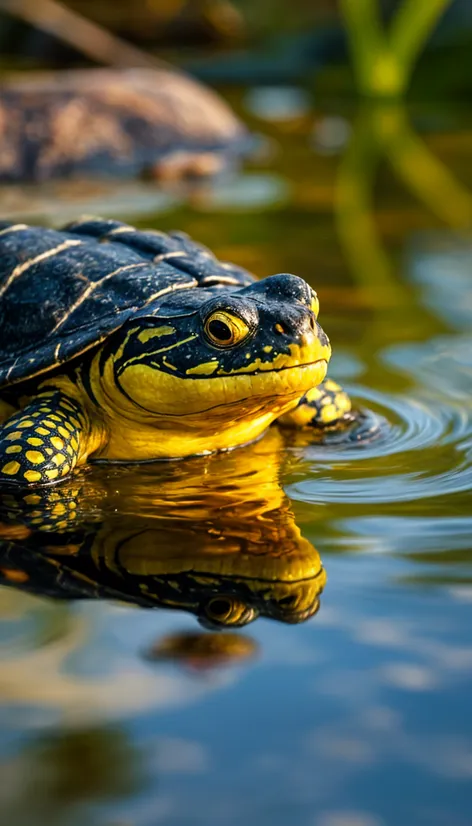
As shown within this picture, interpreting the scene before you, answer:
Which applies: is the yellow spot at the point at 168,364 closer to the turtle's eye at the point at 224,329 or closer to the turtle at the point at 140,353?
the turtle at the point at 140,353

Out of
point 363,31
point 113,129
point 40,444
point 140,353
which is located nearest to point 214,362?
point 140,353

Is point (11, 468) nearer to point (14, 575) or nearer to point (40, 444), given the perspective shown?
point (40, 444)

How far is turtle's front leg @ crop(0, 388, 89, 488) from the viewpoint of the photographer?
14.3 feet

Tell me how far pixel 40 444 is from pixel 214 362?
2.37ft

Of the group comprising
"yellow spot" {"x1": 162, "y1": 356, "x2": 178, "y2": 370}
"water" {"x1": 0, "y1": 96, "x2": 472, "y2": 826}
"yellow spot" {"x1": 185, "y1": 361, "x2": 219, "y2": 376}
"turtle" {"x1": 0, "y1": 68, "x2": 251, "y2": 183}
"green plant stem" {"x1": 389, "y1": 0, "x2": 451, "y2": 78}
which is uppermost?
"green plant stem" {"x1": 389, "y1": 0, "x2": 451, "y2": 78}

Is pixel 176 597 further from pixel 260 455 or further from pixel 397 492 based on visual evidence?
pixel 260 455

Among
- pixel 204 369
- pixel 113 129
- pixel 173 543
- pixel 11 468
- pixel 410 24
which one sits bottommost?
pixel 173 543

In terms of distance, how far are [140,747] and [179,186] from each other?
27.9ft

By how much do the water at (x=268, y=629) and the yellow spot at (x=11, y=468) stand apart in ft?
0.69

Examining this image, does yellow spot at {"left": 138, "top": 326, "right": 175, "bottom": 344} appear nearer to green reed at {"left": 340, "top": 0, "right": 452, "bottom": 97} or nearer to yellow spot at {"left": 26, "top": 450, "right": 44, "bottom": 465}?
yellow spot at {"left": 26, "top": 450, "right": 44, "bottom": 465}

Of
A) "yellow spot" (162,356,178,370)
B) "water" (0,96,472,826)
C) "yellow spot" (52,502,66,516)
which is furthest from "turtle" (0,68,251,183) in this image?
"yellow spot" (52,502,66,516)

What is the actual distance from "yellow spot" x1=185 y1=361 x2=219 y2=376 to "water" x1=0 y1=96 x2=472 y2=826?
1.37 ft

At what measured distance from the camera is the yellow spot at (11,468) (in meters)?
4.37

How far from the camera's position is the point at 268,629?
317cm
